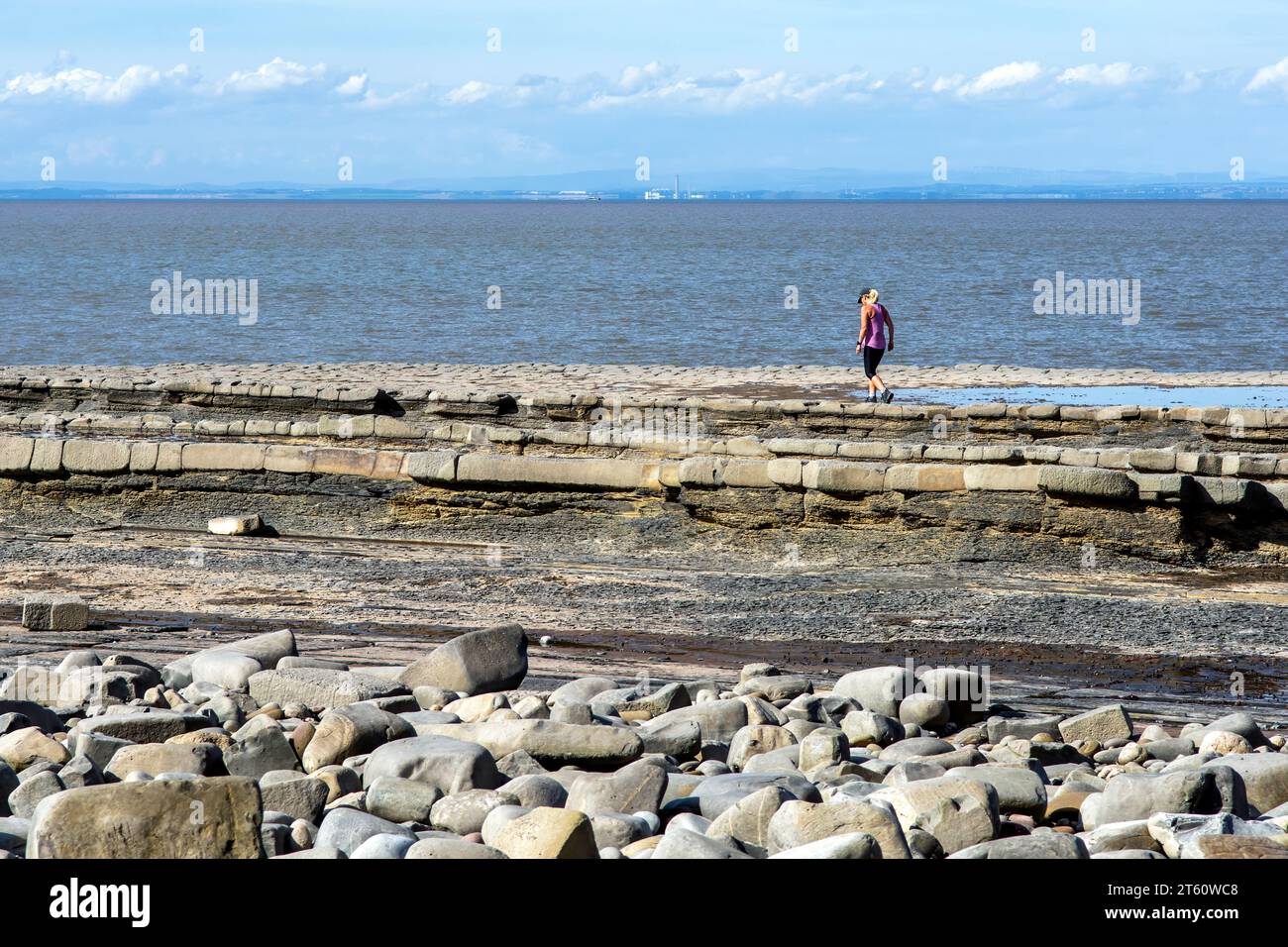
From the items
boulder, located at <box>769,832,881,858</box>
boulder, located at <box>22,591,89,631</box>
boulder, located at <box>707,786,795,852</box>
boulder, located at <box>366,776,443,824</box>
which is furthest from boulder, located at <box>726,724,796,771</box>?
boulder, located at <box>22,591,89,631</box>

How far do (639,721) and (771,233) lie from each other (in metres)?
117

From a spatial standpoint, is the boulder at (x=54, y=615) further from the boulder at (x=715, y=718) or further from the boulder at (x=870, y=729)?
the boulder at (x=870, y=729)

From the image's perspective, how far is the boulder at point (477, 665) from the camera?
8000mm

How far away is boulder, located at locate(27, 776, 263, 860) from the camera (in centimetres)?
450

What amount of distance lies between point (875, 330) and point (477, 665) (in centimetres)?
1334

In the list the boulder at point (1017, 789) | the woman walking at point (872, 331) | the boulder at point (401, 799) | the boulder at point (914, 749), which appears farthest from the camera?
the woman walking at point (872, 331)

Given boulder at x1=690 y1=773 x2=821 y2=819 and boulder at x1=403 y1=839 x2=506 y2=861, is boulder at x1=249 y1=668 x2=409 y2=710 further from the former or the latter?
boulder at x1=403 y1=839 x2=506 y2=861

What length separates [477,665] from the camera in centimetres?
811

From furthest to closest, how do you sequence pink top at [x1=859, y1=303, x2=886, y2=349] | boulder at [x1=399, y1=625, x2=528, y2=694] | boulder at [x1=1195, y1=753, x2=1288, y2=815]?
pink top at [x1=859, y1=303, x2=886, y2=349], boulder at [x1=399, y1=625, x2=528, y2=694], boulder at [x1=1195, y1=753, x2=1288, y2=815]

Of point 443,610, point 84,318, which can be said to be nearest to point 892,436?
point 443,610

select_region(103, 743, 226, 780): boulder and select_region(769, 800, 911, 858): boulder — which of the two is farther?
select_region(103, 743, 226, 780): boulder

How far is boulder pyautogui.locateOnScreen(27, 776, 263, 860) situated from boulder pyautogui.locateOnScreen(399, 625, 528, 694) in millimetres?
3262

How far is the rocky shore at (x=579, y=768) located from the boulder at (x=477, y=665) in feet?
0.04

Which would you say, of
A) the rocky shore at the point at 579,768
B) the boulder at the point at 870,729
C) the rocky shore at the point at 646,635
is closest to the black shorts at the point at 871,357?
the rocky shore at the point at 646,635
